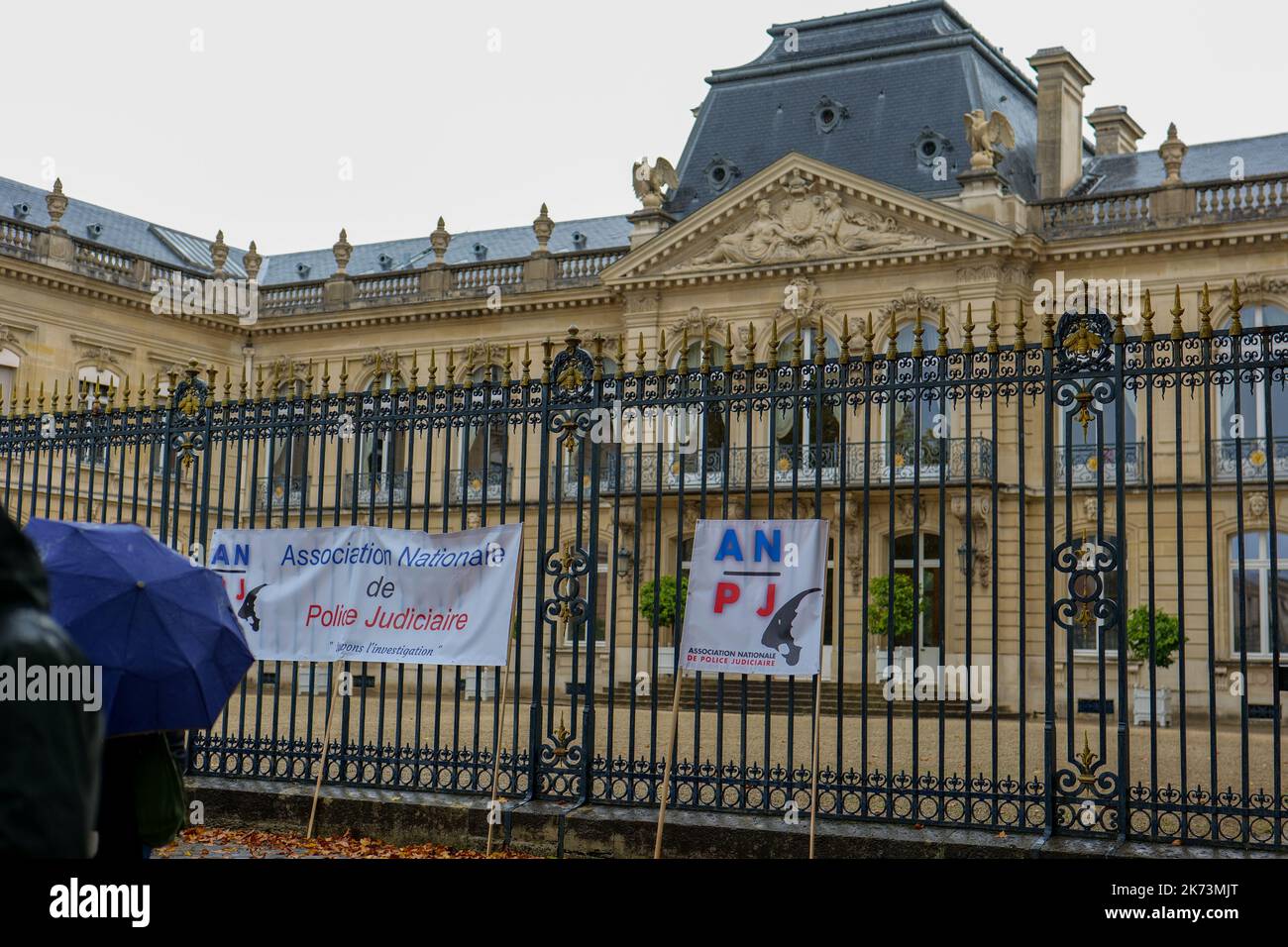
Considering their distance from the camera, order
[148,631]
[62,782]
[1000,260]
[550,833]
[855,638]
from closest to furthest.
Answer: [62,782] < [148,631] < [550,833] < [855,638] < [1000,260]

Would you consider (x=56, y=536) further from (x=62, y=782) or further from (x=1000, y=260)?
(x=1000, y=260)

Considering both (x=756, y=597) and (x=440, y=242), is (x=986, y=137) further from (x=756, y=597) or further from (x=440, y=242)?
(x=756, y=597)

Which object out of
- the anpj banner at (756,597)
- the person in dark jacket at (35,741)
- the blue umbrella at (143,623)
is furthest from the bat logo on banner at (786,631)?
the person in dark jacket at (35,741)

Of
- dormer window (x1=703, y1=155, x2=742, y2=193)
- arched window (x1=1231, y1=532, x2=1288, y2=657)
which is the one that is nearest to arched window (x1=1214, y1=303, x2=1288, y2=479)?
arched window (x1=1231, y1=532, x2=1288, y2=657)

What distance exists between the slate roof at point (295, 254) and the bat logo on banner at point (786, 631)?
28.2 meters

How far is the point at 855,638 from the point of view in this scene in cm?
2494

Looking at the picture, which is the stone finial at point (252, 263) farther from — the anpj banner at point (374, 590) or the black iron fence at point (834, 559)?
the anpj banner at point (374, 590)

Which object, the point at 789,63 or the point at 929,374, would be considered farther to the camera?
the point at 789,63

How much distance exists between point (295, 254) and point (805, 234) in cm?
1821

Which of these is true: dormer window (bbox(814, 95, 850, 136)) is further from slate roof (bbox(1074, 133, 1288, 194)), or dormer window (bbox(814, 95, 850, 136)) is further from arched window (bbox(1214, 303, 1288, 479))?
arched window (bbox(1214, 303, 1288, 479))

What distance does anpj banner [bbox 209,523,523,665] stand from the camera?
8961 mm

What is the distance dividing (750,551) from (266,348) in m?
28.2

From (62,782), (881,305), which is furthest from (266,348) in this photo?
(62,782)

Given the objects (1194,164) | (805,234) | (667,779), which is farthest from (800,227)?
(667,779)
